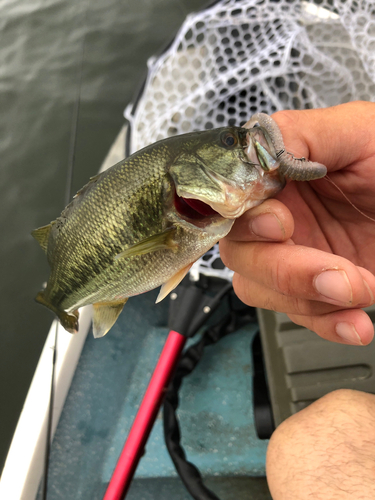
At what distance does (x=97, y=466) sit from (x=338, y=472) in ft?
5.31

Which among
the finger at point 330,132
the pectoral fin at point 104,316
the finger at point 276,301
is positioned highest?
the finger at point 330,132

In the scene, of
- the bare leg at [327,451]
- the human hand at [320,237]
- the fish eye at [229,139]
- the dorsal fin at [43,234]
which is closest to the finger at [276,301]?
the human hand at [320,237]

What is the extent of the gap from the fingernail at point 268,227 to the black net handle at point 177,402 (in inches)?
56.6

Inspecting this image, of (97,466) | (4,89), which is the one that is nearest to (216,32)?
(97,466)

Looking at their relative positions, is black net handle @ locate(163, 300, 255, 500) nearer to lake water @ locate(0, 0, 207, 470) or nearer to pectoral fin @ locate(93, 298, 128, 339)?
pectoral fin @ locate(93, 298, 128, 339)

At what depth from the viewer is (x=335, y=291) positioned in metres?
1.13

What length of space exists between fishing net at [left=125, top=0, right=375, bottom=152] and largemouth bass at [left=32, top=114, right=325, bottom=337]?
55.4 inches

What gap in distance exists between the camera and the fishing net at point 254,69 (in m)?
2.57

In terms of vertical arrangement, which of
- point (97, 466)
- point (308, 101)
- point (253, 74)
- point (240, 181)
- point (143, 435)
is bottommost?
point (97, 466)

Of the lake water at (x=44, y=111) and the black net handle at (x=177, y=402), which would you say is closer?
the black net handle at (x=177, y=402)

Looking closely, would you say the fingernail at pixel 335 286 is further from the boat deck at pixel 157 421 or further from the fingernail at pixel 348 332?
the boat deck at pixel 157 421

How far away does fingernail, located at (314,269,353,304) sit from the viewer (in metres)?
1.11

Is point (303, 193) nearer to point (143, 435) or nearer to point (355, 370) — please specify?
point (355, 370)

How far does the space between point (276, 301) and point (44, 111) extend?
5.02 meters
